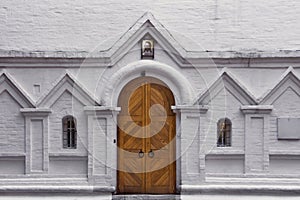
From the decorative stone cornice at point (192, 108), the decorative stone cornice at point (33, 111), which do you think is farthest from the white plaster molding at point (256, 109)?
the decorative stone cornice at point (33, 111)

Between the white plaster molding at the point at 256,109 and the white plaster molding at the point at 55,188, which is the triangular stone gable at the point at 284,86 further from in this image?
the white plaster molding at the point at 55,188

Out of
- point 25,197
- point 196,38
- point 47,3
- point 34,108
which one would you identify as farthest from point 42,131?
point 196,38

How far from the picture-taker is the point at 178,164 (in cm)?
863

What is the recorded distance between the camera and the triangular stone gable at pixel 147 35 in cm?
852

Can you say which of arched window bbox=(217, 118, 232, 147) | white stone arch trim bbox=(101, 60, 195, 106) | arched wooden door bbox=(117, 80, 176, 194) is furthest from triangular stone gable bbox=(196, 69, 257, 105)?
arched wooden door bbox=(117, 80, 176, 194)

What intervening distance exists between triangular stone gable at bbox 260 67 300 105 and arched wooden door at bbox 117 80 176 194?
1.67 m

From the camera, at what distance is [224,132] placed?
8.71 metres

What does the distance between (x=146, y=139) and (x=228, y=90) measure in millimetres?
1674

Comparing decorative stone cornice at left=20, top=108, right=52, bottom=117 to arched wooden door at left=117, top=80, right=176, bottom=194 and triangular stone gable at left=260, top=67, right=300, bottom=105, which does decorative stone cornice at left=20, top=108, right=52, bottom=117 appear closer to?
arched wooden door at left=117, top=80, right=176, bottom=194

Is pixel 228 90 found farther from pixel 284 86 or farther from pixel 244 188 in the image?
pixel 244 188

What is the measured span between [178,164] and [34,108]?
2.69m

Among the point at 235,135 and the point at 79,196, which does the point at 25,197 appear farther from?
the point at 235,135

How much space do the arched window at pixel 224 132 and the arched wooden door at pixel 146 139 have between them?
80 centimetres

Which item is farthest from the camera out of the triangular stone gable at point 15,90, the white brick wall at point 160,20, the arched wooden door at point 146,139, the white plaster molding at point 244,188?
the white brick wall at point 160,20
